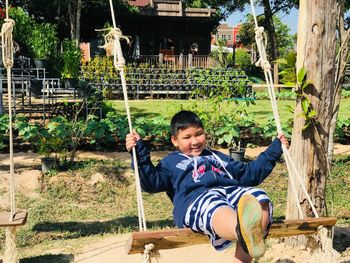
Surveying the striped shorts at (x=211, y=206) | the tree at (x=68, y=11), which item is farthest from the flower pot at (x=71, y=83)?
the tree at (x=68, y=11)

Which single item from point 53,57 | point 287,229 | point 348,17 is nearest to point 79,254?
point 287,229

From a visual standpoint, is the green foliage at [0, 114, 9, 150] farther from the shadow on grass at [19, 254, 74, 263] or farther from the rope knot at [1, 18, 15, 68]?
the rope knot at [1, 18, 15, 68]

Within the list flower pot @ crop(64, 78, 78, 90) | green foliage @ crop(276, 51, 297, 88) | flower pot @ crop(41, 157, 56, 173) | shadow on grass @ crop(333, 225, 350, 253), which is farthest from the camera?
flower pot @ crop(64, 78, 78, 90)

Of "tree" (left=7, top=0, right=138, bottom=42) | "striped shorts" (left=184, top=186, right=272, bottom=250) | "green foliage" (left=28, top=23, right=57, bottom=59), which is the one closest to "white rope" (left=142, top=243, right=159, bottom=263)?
"striped shorts" (left=184, top=186, right=272, bottom=250)

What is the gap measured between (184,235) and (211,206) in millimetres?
194

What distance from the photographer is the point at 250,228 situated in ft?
6.98

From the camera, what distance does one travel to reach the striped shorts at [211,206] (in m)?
2.42

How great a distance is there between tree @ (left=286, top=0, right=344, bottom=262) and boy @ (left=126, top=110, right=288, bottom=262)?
84 centimetres

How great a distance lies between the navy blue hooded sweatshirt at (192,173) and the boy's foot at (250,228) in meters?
0.50

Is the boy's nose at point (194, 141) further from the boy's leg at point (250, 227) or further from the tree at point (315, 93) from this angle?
the tree at point (315, 93)

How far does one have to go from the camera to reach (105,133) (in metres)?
7.71

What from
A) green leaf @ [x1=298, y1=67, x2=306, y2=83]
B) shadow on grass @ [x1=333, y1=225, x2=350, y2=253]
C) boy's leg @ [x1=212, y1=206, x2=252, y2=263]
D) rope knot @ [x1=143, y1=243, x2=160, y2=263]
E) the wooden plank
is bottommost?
shadow on grass @ [x1=333, y1=225, x2=350, y2=253]

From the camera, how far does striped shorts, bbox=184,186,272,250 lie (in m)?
2.42

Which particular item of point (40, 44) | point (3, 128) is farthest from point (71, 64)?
point (3, 128)
